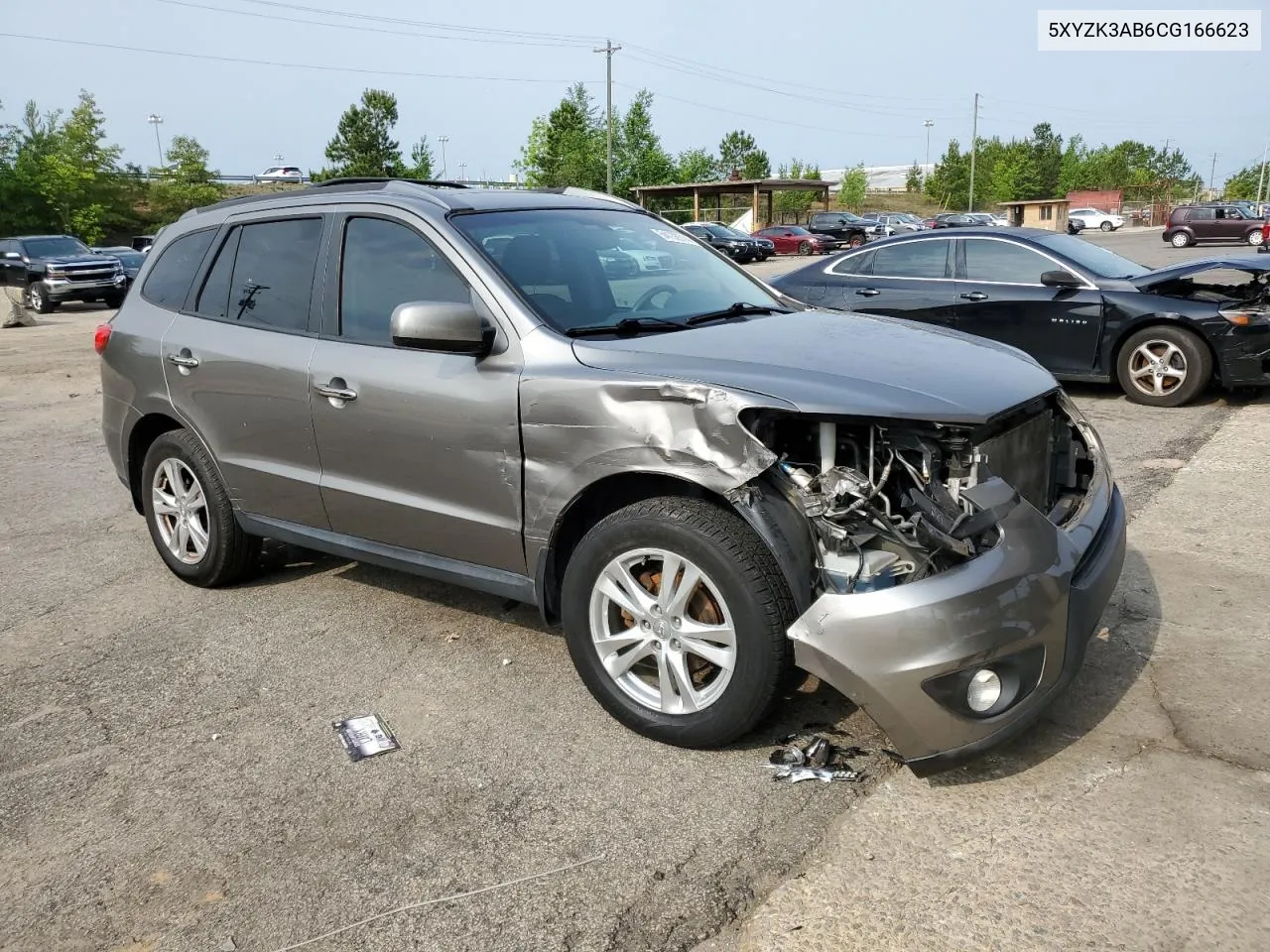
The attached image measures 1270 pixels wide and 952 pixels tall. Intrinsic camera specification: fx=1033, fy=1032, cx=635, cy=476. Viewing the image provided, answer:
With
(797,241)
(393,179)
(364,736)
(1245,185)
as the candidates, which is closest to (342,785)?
(364,736)

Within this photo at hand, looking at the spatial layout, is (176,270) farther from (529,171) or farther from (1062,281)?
(529,171)

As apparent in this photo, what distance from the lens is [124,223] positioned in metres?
53.7

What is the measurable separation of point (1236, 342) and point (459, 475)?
7.28 metres

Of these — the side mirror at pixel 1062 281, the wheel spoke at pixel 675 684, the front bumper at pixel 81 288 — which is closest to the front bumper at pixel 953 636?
the wheel spoke at pixel 675 684

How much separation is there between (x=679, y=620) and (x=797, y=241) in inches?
1617

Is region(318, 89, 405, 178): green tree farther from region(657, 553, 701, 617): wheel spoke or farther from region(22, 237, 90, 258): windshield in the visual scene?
region(657, 553, 701, 617): wheel spoke

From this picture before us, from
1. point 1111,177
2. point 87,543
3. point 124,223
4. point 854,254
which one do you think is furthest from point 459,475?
point 1111,177

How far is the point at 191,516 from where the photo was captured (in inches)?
198

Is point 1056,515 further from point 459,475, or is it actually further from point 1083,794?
point 459,475

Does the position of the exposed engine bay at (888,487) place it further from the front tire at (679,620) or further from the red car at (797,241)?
the red car at (797,241)

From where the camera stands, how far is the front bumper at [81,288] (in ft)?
81.4

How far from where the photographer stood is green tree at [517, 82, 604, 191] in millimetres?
59375

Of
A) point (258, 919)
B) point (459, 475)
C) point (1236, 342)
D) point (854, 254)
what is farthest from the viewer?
point (854, 254)

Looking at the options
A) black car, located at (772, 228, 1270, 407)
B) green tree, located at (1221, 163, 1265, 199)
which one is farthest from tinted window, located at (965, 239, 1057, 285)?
green tree, located at (1221, 163, 1265, 199)
